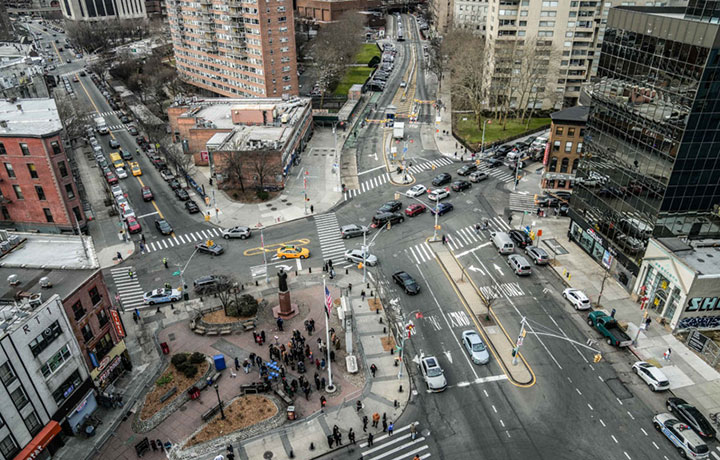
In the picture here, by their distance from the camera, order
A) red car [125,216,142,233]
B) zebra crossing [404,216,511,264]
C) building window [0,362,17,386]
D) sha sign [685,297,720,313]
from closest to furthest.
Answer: building window [0,362,17,386]
sha sign [685,297,720,313]
zebra crossing [404,216,511,264]
red car [125,216,142,233]

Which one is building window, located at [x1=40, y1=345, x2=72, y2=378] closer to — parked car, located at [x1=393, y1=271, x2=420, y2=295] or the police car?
parked car, located at [x1=393, y1=271, x2=420, y2=295]

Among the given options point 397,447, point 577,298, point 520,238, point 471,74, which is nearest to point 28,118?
point 397,447

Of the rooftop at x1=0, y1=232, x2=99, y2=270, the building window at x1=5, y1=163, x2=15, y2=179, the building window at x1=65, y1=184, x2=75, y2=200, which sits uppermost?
the building window at x1=5, y1=163, x2=15, y2=179

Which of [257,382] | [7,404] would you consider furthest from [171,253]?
[7,404]

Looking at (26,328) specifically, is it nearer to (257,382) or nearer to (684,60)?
(257,382)

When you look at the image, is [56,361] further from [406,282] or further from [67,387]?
[406,282]

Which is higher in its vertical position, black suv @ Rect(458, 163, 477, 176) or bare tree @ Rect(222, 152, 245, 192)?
bare tree @ Rect(222, 152, 245, 192)

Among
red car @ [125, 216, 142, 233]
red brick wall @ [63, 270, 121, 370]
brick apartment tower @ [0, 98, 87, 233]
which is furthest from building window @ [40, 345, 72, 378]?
red car @ [125, 216, 142, 233]
